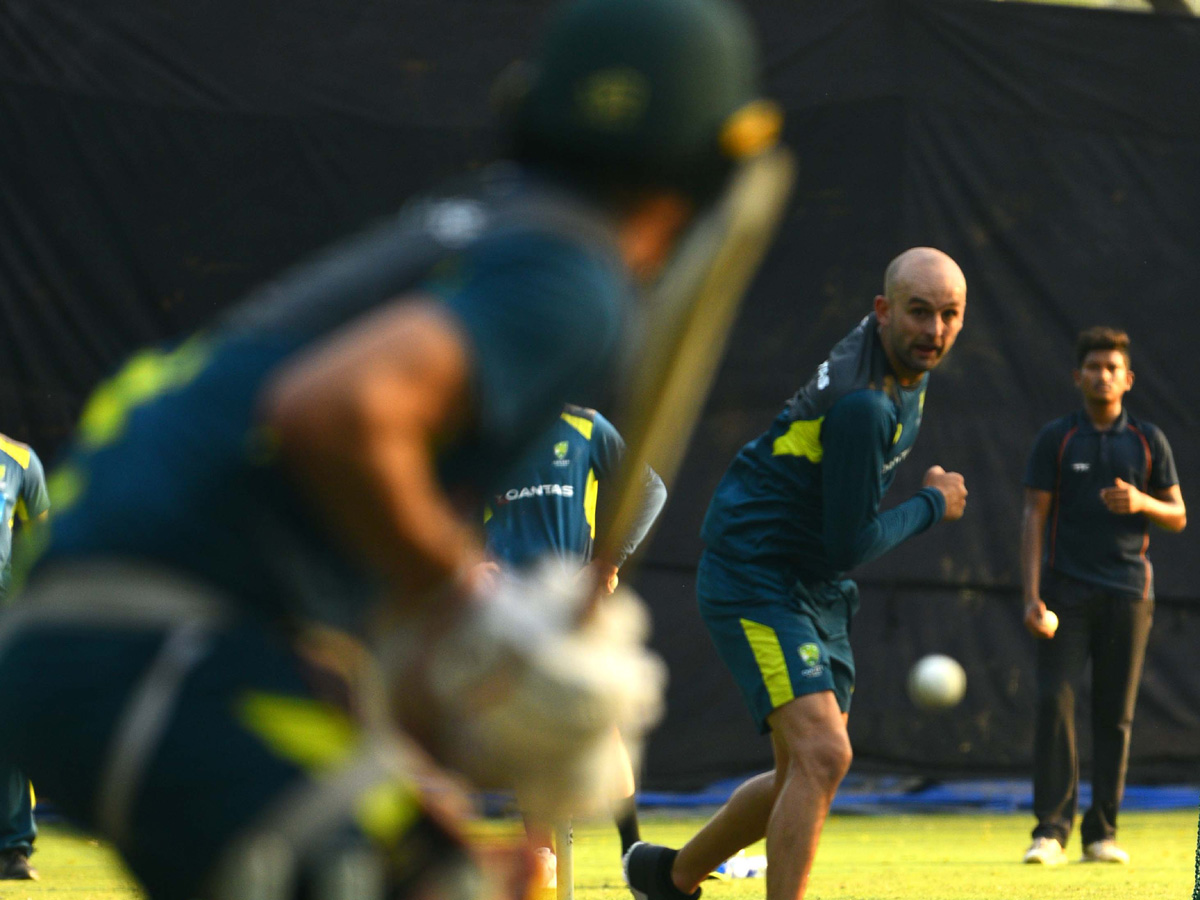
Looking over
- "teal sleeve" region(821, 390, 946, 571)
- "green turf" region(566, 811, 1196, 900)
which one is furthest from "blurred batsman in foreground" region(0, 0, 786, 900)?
"green turf" region(566, 811, 1196, 900)

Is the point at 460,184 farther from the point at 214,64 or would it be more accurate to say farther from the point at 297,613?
the point at 214,64

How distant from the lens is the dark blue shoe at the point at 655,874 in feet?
18.2

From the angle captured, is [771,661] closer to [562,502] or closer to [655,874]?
[655,874]

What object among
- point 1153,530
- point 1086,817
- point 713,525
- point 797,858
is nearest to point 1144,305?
point 1153,530

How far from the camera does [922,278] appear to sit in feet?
17.5

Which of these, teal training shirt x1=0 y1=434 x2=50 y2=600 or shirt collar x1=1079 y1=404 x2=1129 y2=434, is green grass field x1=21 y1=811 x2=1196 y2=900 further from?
shirt collar x1=1079 y1=404 x2=1129 y2=434

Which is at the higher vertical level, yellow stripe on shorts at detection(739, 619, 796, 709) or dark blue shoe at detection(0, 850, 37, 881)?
yellow stripe on shorts at detection(739, 619, 796, 709)

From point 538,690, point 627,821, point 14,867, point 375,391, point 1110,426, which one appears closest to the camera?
point 375,391

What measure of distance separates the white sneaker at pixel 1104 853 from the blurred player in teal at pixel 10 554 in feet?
15.8

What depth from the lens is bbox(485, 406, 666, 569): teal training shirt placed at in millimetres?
6414

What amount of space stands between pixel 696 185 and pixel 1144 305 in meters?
10.4

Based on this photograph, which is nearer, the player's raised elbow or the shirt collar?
the player's raised elbow

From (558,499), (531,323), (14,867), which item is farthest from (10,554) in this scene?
(531,323)

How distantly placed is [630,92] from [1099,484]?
723cm
